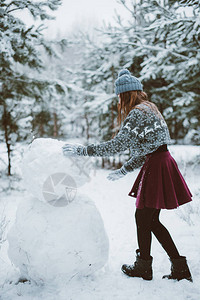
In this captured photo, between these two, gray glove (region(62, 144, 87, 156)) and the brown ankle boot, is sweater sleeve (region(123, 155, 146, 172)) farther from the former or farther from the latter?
the brown ankle boot

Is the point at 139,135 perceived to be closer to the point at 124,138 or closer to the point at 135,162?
the point at 124,138

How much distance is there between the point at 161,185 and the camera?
2.00 metres

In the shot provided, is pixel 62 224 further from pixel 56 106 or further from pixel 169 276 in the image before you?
pixel 56 106

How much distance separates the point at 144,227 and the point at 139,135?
92cm

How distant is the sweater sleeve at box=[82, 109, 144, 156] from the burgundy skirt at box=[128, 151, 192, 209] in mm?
295

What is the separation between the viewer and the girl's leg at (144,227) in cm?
210

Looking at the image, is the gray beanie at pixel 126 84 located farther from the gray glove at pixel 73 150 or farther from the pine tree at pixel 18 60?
the pine tree at pixel 18 60

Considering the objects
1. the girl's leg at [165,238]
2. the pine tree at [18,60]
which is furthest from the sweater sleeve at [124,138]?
the pine tree at [18,60]

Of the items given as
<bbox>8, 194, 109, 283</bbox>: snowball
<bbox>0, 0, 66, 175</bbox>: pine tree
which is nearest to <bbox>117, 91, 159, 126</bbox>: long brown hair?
<bbox>8, 194, 109, 283</bbox>: snowball

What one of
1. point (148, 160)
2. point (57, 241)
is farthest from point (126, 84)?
point (57, 241)

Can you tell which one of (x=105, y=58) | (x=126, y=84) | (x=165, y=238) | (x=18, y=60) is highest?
(x=105, y=58)

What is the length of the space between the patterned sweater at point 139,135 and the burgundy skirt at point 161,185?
14 centimetres

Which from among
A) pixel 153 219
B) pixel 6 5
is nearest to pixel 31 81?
pixel 6 5

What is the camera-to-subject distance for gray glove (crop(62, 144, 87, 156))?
2.04 meters
